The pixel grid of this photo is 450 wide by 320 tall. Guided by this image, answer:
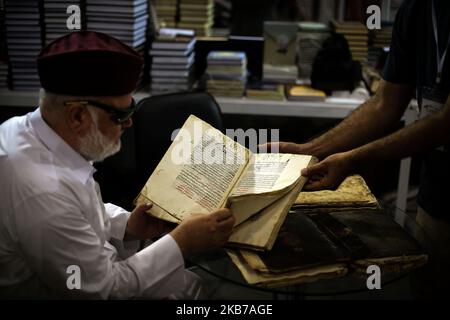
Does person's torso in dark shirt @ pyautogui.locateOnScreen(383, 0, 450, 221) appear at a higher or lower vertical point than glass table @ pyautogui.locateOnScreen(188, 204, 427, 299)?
higher

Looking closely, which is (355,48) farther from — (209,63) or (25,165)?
(25,165)

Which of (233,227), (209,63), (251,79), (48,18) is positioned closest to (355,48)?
(251,79)

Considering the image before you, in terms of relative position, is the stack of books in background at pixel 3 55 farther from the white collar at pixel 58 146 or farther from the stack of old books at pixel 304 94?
the white collar at pixel 58 146

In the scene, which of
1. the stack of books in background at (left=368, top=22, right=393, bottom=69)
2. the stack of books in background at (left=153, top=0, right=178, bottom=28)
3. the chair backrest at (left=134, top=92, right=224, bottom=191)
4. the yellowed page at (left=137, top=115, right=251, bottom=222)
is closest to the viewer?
the yellowed page at (left=137, top=115, right=251, bottom=222)

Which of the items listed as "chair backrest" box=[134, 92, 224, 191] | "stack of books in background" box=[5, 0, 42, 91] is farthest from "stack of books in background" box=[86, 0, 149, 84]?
"chair backrest" box=[134, 92, 224, 191]

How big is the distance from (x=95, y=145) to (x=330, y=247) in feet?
2.13

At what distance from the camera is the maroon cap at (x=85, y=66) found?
135cm

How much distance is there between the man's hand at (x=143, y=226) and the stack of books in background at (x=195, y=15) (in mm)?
2160

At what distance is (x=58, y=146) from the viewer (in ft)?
4.62

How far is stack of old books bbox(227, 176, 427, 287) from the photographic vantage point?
1382 millimetres

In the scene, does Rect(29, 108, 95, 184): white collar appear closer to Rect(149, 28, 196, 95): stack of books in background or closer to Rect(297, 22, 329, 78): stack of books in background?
Rect(149, 28, 196, 95): stack of books in background

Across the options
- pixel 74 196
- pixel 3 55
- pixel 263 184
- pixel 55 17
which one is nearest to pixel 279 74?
pixel 55 17

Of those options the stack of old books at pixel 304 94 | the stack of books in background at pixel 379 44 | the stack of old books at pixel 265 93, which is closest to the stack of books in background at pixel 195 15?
the stack of old books at pixel 265 93

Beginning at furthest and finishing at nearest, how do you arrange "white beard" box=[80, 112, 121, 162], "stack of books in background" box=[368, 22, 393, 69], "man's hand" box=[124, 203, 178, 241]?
"stack of books in background" box=[368, 22, 393, 69], "man's hand" box=[124, 203, 178, 241], "white beard" box=[80, 112, 121, 162]
